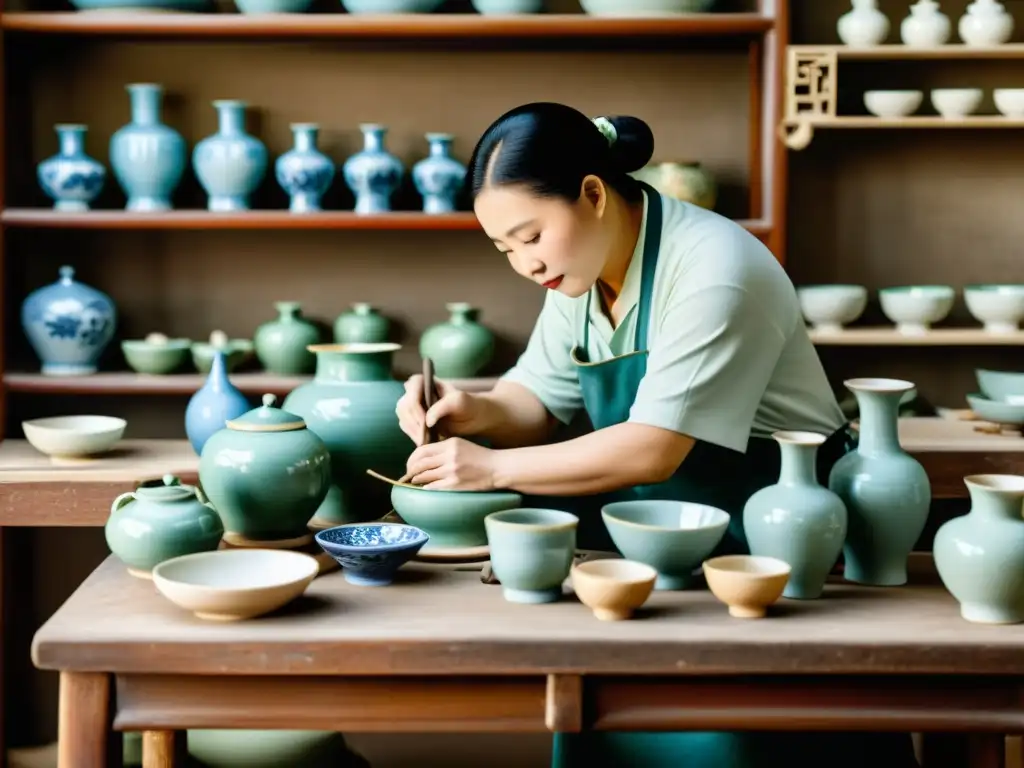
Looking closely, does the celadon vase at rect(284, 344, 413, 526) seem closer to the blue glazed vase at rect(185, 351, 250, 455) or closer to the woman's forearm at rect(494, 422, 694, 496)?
the woman's forearm at rect(494, 422, 694, 496)

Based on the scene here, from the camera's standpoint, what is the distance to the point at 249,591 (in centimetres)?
153

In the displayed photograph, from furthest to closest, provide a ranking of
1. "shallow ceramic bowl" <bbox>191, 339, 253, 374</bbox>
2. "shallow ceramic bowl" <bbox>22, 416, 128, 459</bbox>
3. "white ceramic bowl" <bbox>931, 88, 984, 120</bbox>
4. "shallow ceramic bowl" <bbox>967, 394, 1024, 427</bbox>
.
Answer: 1. "shallow ceramic bowl" <bbox>191, 339, 253, 374</bbox>
2. "white ceramic bowl" <bbox>931, 88, 984, 120</bbox>
3. "shallow ceramic bowl" <bbox>967, 394, 1024, 427</bbox>
4. "shallow ceramic bowl" <bbox>22, 416, 128, 459</bbox>

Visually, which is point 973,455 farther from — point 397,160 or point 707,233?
point 397,160

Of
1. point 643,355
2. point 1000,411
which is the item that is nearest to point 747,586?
point 643,355

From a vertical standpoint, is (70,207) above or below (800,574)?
above

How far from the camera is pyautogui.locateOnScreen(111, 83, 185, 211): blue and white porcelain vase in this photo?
11.5 feet

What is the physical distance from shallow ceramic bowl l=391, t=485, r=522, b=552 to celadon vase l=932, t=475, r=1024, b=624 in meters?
0.67

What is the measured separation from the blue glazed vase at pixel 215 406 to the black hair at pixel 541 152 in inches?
35.9

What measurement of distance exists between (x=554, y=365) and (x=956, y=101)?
1826 mm

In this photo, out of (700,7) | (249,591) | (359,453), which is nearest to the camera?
(249,591)

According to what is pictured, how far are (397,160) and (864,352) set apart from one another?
5.28 ft

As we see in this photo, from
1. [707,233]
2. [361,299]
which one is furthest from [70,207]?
[707,233]

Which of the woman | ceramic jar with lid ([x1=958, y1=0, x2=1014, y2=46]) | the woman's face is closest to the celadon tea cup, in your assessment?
the woman

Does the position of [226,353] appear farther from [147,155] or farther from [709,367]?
[709,367]
